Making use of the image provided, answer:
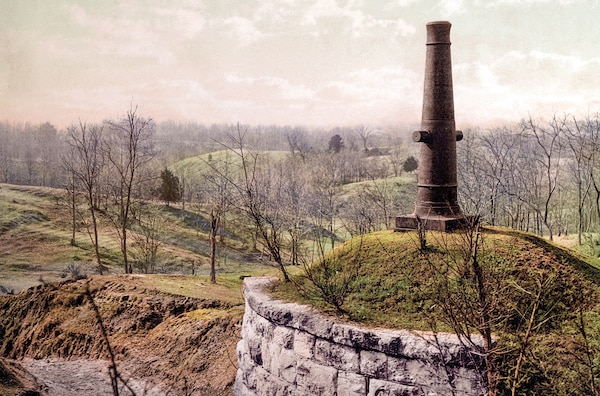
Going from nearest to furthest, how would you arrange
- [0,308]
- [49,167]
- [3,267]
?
1. [0,308]
2. [3,267]
3. [49,167]

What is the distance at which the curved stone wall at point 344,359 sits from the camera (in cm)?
602

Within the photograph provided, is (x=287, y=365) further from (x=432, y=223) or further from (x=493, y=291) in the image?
(x=432, y=223)

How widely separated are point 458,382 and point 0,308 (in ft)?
46.2

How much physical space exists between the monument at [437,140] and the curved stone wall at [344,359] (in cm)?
285

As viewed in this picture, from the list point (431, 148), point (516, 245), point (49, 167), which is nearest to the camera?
point (516, 245)

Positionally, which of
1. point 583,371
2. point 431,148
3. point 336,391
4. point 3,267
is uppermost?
point 431,148

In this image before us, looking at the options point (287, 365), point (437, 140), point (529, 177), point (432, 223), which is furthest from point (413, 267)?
point (529, 177)

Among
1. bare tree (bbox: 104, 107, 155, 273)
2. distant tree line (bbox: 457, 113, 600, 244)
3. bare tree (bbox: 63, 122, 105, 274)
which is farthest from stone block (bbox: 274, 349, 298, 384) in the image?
bare tree (bbox: 63, 122, 105, 274)

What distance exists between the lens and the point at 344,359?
21.7ft

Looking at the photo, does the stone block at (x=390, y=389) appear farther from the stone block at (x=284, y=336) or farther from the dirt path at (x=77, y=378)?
the dirt path at (x=77, y=378)

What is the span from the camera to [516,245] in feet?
26.9

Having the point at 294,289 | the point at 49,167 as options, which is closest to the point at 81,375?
the point at 294,289

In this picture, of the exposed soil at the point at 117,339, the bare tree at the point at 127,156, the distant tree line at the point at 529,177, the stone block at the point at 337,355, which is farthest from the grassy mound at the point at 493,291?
the bare tree at the point at 127,156

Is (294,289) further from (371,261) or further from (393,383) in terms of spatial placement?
(393,383)
